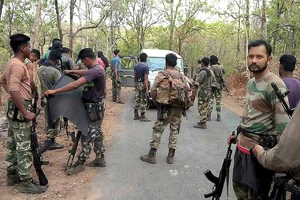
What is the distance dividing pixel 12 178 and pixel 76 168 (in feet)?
3.00

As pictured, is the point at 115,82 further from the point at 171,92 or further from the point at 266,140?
the point at 266,140

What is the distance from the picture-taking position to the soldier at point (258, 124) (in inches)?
99.2

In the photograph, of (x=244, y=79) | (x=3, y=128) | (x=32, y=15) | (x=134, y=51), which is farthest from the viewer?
(x=134, y=51)

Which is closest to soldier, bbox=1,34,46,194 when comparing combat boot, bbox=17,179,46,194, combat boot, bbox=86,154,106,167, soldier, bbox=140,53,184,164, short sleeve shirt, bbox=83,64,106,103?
combat boot, bbox=17,179,46,194

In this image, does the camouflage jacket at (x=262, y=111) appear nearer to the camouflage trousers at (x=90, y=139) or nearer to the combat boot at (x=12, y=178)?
the camouflage trousers at (x=90, y=139)

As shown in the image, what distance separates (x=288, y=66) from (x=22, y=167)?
379cm

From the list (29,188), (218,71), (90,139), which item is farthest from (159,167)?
(218,71)

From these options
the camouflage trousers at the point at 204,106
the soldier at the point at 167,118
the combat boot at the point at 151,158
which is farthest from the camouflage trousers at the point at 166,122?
the camouflage trousers at the point at 204,106

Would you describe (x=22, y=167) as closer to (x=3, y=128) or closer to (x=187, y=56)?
(x=3, y=128)

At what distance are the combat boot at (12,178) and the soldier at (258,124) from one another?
2.97 meters

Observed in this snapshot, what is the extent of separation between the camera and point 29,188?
12.5 feet

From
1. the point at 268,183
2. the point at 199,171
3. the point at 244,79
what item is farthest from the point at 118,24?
the point at 268,183

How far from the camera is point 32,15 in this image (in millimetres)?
24516

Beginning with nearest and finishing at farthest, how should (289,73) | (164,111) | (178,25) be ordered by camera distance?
(289,73) → (164,111) → (178,25)
